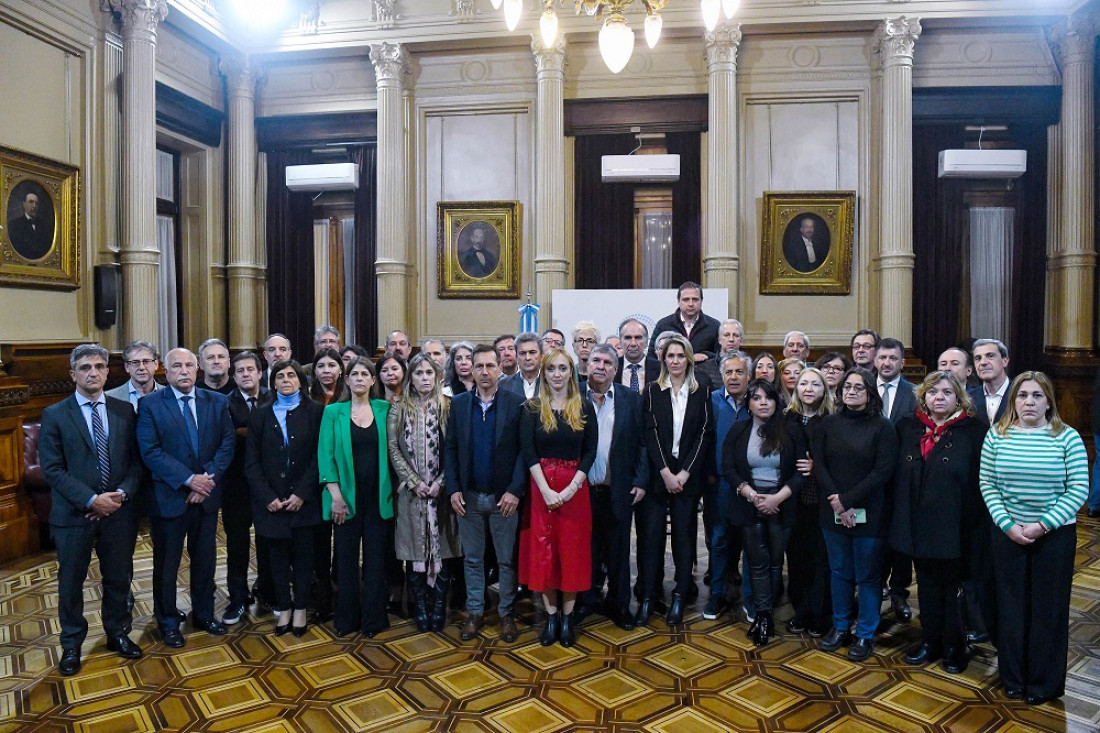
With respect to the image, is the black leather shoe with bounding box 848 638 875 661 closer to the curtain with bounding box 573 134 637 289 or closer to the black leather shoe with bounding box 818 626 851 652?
the black leather shoe with bounding box 818 626 851 652

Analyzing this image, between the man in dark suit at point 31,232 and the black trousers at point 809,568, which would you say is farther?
the man in dark suit at point 31,232

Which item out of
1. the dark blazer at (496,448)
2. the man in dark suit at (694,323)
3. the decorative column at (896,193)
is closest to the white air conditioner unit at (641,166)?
the decorative column at (896,193)

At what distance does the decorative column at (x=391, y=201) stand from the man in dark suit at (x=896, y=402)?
566 cm

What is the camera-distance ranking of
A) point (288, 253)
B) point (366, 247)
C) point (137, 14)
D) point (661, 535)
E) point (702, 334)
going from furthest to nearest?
point (288, 253)
point (366, 247)
point (137, 14)
point (702, 334)
point (661, 535)

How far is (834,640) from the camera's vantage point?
11.3 ft

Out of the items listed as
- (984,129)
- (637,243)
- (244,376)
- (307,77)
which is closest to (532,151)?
(637,243)

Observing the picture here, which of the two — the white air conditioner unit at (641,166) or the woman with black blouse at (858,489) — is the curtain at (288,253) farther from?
the woman with black blouse at (858,489)

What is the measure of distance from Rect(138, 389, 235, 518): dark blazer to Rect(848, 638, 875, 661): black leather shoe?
10.0 ft

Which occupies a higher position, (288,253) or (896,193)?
(896,193)

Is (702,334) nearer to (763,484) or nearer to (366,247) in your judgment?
(763,484)

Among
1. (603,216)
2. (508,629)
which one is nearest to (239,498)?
(508,629)

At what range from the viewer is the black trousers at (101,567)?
3.28m

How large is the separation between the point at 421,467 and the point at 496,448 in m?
0.40

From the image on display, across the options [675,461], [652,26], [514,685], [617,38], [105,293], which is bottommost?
[514,685]
